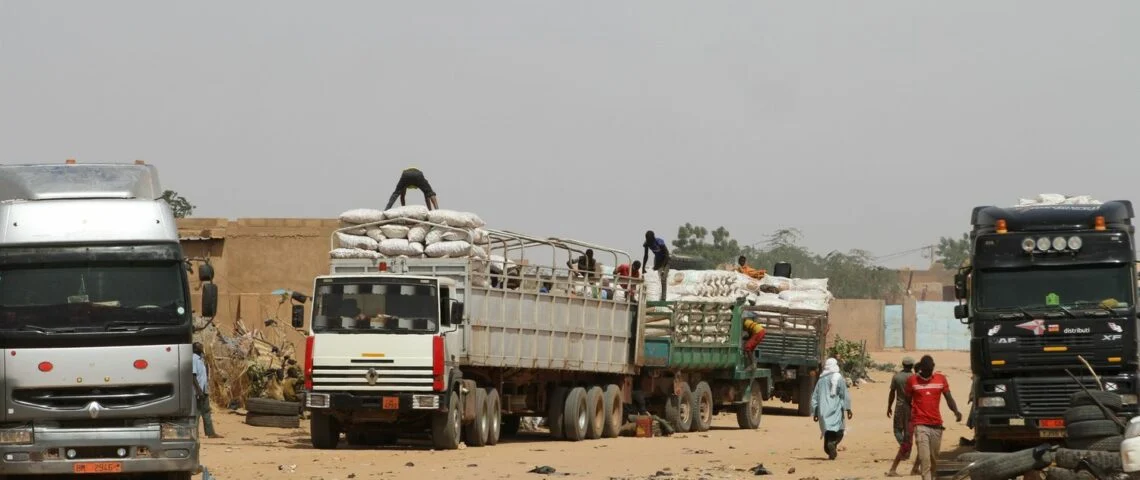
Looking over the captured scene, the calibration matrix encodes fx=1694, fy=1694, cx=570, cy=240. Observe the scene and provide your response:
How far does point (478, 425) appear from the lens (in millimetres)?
24719

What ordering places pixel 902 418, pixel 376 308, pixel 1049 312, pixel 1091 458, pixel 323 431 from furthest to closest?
pixel 323 431 < pixel 376 308 < pixel 902 418 < pixel 1049 312 < pixel 1091 458

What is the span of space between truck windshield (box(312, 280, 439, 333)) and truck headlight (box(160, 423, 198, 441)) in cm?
729

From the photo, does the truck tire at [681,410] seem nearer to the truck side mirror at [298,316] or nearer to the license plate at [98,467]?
the truck side mirror at [298,316]

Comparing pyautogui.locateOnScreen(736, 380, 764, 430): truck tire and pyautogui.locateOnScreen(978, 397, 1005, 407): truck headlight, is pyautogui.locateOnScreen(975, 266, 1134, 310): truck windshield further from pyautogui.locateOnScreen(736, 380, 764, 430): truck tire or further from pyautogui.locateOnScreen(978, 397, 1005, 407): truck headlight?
pyautogui.locateOnScreen(736, 380, 764, 430): truck tire

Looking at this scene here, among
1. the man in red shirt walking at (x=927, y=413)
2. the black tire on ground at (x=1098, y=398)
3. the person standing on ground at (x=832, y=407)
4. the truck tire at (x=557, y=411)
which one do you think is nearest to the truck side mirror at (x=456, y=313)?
the truck tire at (x=557, y=411)

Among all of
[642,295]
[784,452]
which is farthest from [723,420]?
[784,452]

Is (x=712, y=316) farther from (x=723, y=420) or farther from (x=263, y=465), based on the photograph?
(x=263, y=465)

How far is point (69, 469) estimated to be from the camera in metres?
15.5

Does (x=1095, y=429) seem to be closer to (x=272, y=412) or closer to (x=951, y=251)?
(x=272, y=412)

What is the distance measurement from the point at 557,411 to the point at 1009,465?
41.1 feet

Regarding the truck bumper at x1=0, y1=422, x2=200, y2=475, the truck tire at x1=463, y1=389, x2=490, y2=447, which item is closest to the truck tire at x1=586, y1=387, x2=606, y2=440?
the truck tire at x1=463, y1=389, x2=490, y2=447

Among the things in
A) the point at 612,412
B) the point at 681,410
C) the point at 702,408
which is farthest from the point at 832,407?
the point at 702,408

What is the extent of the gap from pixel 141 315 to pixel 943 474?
8.60 m

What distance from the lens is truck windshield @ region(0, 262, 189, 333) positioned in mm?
15531
